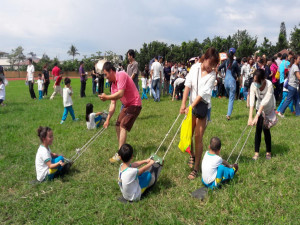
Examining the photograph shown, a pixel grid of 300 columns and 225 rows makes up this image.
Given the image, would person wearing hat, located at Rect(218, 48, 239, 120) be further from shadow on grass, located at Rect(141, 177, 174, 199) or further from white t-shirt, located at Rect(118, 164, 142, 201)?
white t-shirt, located at Rect(118, 164, 142, 201)

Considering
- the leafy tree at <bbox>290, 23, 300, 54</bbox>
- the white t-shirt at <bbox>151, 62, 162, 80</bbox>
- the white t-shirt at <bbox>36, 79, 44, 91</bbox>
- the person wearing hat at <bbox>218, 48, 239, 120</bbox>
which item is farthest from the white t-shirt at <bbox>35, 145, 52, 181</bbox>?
the leafy tree at <bbox>290, 23, 300, 54</bbox>

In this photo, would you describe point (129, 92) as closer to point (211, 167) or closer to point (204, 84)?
point (204, 84)

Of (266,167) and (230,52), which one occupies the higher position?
(230,52)

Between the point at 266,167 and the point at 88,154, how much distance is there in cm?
360

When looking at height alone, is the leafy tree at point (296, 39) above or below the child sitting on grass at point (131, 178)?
above

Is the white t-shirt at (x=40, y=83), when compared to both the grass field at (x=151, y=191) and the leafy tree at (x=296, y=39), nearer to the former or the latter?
the grass field at (x=151, y=191)

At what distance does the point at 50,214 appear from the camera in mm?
3314

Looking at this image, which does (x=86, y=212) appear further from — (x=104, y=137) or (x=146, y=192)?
(x=104, y=137)

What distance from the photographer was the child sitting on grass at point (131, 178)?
3396 millimetres

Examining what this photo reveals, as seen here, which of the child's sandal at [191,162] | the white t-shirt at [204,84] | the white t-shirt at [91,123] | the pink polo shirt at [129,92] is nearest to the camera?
the white t-shirt at [204,84]

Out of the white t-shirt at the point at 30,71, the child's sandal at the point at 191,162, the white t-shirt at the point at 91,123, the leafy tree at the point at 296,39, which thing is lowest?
the child's sandal at the point at 191,162

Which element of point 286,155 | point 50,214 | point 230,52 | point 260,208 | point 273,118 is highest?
point 230,52

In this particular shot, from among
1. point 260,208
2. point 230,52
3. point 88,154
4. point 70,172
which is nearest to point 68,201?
point 70,172

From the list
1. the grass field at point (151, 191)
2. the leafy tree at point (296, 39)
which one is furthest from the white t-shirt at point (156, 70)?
the leafy tree at point (296, 39)
